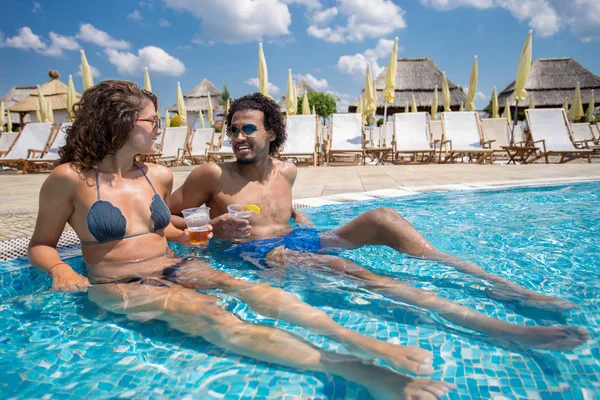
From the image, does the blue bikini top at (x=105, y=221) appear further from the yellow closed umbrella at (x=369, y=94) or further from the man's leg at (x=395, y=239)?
the yellow closed umbrella at (x=369, y=94)

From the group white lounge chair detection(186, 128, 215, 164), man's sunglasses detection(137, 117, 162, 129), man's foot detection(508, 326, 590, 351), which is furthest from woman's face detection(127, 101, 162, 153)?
white lounge chair detection(186, 128, 215, 164)

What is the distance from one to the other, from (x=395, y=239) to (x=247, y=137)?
3.74 ft

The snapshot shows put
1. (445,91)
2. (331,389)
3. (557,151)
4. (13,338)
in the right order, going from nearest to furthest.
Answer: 1. (331,389)
2. (13,338)
3. (557,151)
4. (445,91)

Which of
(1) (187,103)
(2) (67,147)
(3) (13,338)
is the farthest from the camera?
(1) (187,103)

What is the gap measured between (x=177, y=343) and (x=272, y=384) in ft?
1.50

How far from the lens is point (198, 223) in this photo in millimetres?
1898

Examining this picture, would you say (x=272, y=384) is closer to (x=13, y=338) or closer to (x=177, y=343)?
(x=177, y=343)

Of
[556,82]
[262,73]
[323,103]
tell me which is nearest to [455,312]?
[262,73]

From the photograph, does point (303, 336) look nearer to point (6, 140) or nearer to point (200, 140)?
point (200, 140)

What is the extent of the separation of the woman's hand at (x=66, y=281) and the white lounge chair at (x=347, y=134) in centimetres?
967

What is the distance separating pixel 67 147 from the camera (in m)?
1.81

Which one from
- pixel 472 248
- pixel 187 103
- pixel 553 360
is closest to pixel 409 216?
pixel 472 248

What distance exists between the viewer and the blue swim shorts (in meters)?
2.30

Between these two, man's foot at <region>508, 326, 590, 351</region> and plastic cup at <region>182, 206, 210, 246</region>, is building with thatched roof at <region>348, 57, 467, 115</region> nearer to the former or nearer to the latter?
plastic cup at <region>182, 206, 210, 246</region>
